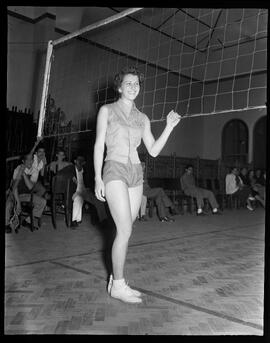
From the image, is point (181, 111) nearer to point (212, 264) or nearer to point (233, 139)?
point (233, 139)

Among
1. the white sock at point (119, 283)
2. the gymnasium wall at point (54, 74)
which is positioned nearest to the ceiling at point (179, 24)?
the gymnasium wall at point (54, 74)

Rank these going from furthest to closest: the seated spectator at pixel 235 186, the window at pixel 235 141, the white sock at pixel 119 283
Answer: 1. the window at pixel 235 141
2. the seated spectator at pixel 235 186
3. the white sock at pixel 119 283

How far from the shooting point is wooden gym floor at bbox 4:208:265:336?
1.89m

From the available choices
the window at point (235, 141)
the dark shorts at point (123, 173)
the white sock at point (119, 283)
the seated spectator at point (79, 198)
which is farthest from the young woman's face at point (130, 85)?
the window at point (235, 141)

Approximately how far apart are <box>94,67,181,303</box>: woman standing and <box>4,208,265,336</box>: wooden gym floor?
0.26 meters

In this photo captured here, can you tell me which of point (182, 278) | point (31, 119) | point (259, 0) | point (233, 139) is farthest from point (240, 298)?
point (233, 139)

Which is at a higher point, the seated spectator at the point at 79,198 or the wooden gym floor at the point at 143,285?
the seated spectator at the point at 79,198

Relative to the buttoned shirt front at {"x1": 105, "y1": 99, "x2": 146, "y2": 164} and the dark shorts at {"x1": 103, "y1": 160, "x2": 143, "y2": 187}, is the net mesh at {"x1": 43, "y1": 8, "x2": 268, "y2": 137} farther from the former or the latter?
the dark shorts at {"x1": 103, "y1": 160, "x2": 143, "y2": 187}

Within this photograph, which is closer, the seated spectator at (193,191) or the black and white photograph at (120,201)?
the black and white photograph at (120,201)

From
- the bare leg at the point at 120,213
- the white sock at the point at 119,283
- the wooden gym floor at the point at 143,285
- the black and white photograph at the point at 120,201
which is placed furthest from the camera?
the white sock at the point at 119,283

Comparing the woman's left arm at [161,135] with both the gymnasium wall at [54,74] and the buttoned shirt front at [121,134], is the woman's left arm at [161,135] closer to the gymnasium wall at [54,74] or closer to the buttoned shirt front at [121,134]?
the buttoned shirt front at [121,134]

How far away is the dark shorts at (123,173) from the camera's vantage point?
2199 millimetres

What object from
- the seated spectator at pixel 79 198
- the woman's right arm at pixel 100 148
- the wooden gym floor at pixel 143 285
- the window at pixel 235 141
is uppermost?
the window at pixel 235 141

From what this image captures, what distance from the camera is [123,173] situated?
222cm
